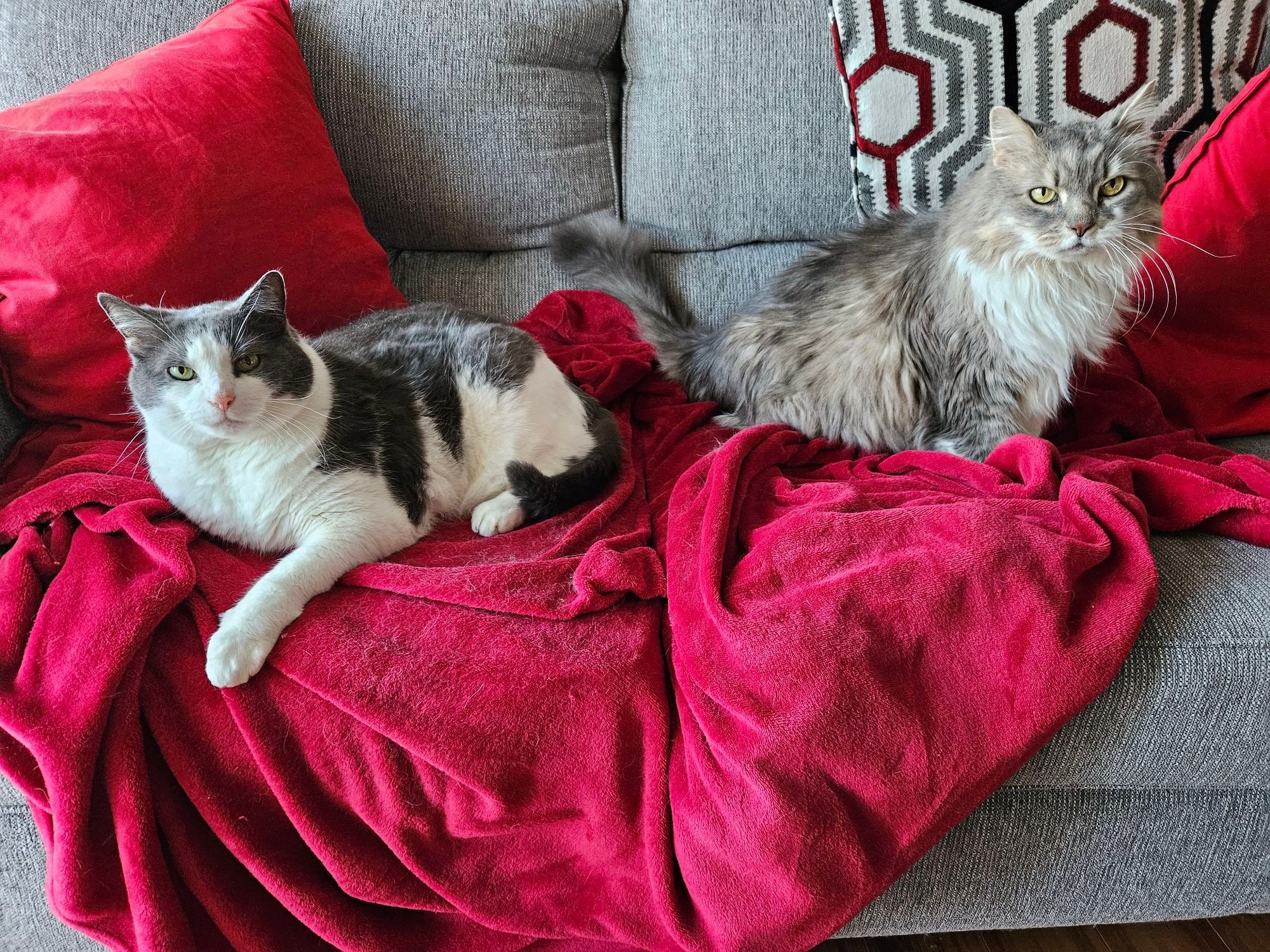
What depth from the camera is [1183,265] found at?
4.81ft

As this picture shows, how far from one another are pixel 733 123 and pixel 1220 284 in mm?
968

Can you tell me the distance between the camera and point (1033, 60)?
150 centimetres

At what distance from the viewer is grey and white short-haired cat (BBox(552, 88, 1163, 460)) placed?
1249mm

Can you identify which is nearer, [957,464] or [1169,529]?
[1169,529]

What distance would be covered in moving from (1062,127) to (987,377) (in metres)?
0.41

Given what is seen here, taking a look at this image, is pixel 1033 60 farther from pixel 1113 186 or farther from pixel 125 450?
pixel 125 450

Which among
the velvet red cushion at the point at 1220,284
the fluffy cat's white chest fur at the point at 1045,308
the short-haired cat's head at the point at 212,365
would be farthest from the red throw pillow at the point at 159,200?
the velvet red cushion at the point at 1220,284

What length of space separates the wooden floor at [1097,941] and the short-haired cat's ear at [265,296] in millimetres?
1214

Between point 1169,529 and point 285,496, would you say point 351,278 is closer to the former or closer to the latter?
point 285,496

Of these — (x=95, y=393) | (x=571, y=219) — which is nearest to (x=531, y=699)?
(x=95, y=393)

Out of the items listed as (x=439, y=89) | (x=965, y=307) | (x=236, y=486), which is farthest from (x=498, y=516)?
(x=439, y=89)

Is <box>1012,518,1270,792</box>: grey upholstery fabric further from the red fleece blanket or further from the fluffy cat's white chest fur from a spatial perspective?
the fluffy cat's white chest fur

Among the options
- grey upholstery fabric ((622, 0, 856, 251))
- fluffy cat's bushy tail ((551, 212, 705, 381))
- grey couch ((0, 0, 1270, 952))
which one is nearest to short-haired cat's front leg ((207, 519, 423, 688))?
grey couch ((0, 0, 1270, 952))

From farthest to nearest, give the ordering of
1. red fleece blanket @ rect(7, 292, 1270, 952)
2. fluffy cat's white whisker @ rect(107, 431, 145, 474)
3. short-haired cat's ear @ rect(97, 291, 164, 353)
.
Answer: fluffy cat's white whisker @ rect(107, 431, 145, 474) → short-haired cat's ear @ rect(97, 291, 164, 353) → red fleece blanket @ rect(7, 292, 1270, 952)
